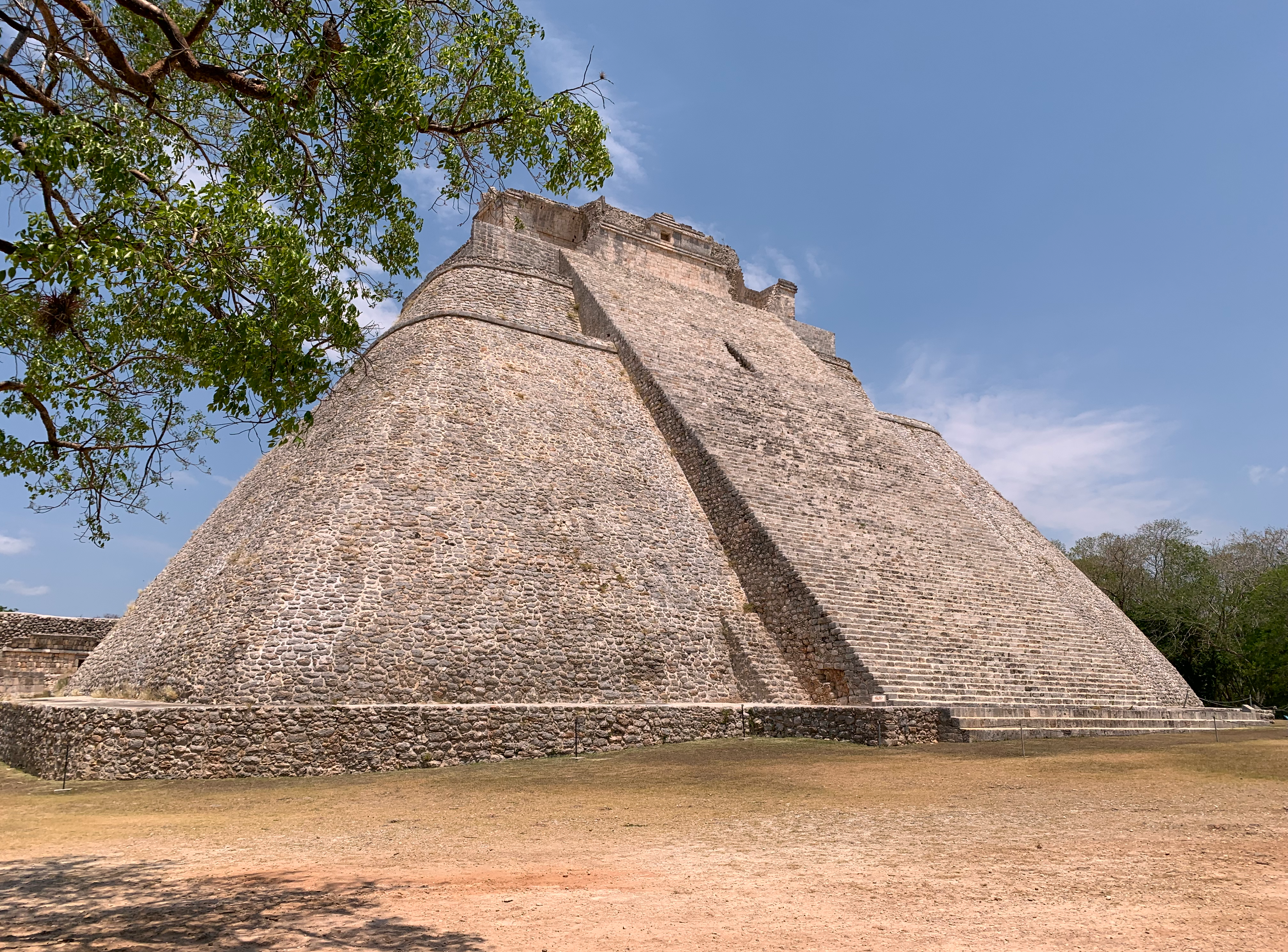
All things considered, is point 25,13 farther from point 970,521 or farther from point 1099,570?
point 1099,570

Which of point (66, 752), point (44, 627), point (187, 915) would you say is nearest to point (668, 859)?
point (187, 915)

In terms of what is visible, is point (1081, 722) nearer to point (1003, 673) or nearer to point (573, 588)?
point (1003, 673)

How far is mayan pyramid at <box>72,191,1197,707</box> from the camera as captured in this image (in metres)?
8.77

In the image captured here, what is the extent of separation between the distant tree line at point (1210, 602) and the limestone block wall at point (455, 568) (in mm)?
16971

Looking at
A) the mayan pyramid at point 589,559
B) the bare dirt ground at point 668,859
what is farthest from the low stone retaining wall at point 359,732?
the mayan pyramid at point 589,559

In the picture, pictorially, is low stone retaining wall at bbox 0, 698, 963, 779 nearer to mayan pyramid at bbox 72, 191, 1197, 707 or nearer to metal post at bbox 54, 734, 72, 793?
metal post at bbox 54, 734, 72, 793

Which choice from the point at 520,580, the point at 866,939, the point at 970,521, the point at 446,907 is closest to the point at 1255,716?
the point at 970,521

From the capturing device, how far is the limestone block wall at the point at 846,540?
999cm

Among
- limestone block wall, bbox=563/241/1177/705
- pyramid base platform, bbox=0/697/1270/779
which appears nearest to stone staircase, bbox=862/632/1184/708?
limestone block wall, bbox=563/241/1177/705

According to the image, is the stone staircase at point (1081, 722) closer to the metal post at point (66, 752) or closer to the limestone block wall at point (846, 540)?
the limestone block wall at point (846, 540)

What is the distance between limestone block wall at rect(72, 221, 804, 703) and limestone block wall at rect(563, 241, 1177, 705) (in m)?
→ 0.60

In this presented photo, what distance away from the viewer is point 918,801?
5562mm

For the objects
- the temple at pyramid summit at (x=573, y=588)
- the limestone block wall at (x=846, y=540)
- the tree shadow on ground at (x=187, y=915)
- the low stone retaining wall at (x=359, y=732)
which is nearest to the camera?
the tree shadow on ground at (x=187, y=915)

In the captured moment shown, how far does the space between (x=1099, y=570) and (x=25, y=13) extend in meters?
29.2
